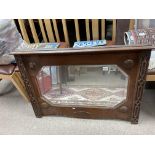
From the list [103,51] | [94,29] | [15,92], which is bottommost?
[15,92]

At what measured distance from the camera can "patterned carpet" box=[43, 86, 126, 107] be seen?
139cm

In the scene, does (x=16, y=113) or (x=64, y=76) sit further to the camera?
(x=16, y=113)

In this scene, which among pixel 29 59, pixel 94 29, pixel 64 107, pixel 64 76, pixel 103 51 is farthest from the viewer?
pixel 94 29

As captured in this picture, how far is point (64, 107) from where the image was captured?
146 cm

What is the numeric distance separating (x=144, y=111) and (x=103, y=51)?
0.74m

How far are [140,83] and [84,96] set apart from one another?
0.43 metres

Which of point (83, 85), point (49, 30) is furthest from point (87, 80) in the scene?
point (49, 30)

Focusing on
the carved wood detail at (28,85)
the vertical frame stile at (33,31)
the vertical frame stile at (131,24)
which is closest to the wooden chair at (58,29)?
the vertical frame stile at (33,31)

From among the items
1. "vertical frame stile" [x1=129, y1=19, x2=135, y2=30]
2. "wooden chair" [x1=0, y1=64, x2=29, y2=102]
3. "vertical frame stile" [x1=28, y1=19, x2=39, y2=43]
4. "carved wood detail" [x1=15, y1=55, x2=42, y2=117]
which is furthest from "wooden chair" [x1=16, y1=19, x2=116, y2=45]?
"carved wood detail" [x1=15, y1=55, x2=42, y2=117]

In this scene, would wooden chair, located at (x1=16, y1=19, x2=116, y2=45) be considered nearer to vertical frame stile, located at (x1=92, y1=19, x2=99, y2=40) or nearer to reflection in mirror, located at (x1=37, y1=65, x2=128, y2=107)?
vertical frame stile, located at (x1=92, y1=19, x2=99, y2=40)

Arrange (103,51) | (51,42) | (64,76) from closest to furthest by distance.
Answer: (103,51), (64,76), (51,42)

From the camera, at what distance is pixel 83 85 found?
139 cm

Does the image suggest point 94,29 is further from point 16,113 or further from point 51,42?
point 16,113
